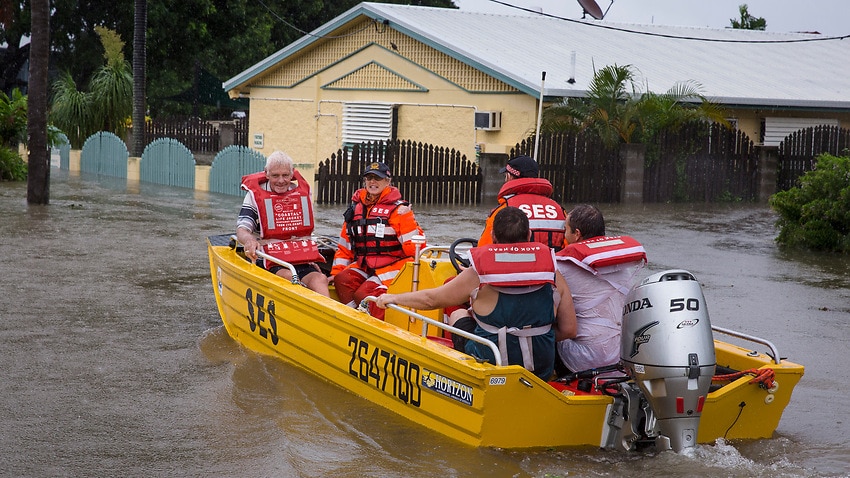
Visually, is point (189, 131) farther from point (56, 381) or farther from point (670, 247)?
point (56, 381)

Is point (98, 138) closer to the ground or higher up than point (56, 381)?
higher up

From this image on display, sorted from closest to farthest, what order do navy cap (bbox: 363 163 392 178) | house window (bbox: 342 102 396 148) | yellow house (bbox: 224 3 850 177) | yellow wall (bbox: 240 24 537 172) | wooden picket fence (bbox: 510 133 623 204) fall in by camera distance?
navy cap (bbox: 363 163 392 178), wooden picket fence (bbox: 510 133 623 204), yellow house (bbox: 224 3 850 177), yellow wall (bbox: 240 24 537 172), house window (bbox: 342 102 396 148)

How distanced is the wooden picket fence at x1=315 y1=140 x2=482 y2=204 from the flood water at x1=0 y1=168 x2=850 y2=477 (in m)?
6.51

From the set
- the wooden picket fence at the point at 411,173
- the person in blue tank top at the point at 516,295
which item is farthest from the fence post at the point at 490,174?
the person in blue tank top at the point at 516,295

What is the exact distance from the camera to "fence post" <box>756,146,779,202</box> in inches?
957

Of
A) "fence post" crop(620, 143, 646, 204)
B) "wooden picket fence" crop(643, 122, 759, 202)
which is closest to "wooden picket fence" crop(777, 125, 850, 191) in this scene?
"wooden picket fence" crop(643, 122, 759, 202)

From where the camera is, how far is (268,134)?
29.6 metres

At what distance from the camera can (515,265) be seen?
6.12 m

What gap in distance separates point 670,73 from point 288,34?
78.9 ft

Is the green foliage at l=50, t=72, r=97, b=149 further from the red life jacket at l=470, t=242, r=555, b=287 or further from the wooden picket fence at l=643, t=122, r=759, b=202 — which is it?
the red life jacket at l=470, t=242, r=555, b=287

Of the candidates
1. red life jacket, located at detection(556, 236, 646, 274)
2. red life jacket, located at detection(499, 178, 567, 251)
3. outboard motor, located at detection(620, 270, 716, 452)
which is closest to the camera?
outboard motor, located at detection(620, 270, 716, 452)

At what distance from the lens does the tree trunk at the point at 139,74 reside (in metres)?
26.2

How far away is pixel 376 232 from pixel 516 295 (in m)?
2.32

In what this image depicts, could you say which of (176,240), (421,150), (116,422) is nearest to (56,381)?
(116,422)
